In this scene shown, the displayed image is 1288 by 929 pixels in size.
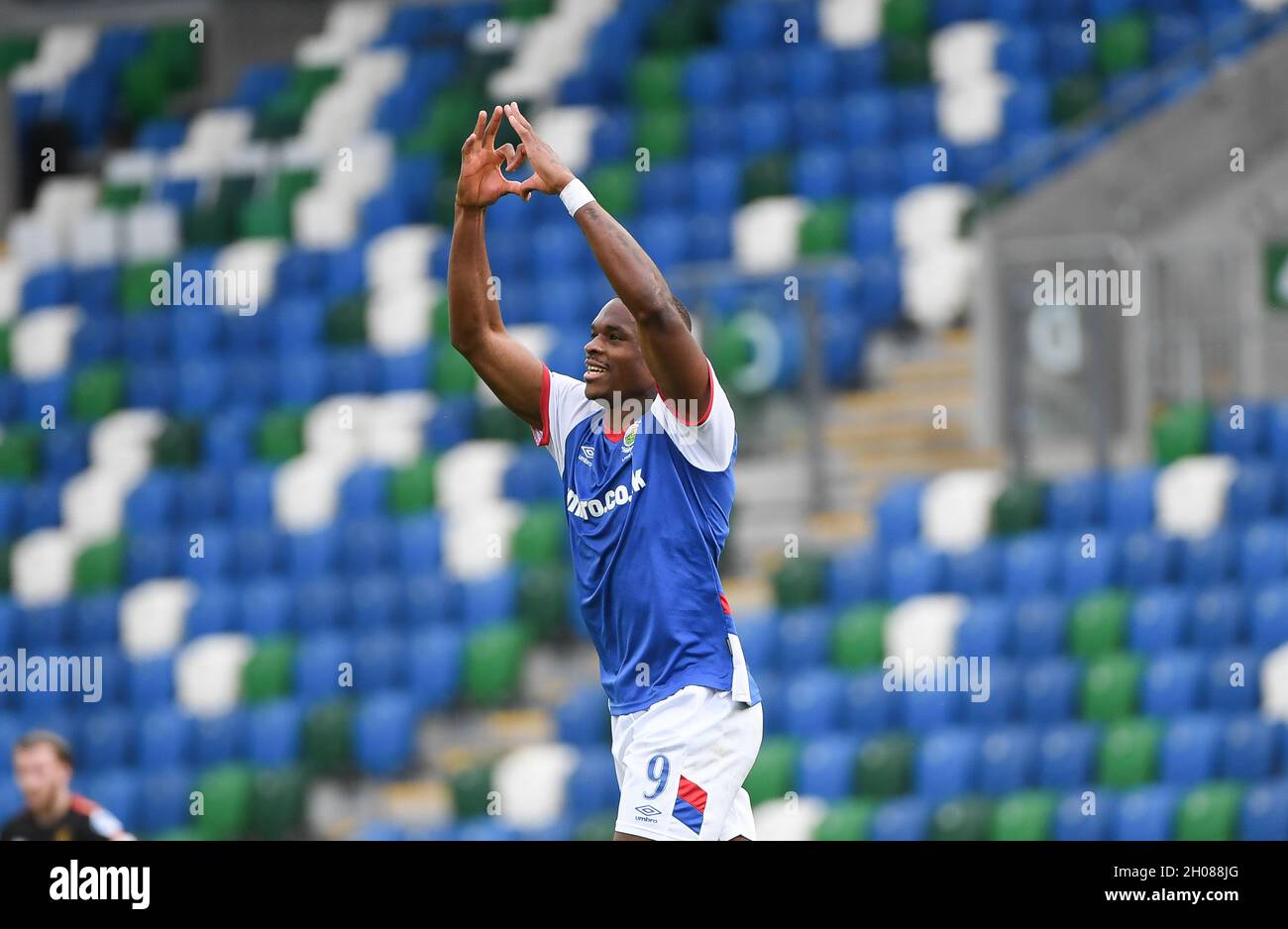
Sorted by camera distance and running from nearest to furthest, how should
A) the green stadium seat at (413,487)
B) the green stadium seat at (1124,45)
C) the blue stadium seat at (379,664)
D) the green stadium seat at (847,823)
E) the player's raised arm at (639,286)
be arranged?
the player's raised arm at (639,286) < the green stadium seat at (847,823) < the blue stadium seat at (379,664) < the green stadium seat at (413,487) < the green stadium seat at (1124,45)

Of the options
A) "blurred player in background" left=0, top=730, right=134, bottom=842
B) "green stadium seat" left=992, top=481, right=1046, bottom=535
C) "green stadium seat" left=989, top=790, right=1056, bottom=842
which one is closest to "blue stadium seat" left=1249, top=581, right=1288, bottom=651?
"green stadium seat" left=992, top=481, right=1046, bottom=535

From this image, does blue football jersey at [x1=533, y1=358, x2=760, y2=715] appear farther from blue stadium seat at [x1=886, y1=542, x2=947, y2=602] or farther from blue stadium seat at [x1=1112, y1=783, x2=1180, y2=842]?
blue stadium seat at [x1=886, y1=542, x2=947, y2=602]

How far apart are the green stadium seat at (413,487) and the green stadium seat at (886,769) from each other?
2851mm

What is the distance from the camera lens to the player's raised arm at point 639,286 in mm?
4410

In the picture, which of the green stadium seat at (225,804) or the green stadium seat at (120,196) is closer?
the green stadium seat at (225,804)

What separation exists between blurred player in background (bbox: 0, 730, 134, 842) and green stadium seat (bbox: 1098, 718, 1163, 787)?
3.84m

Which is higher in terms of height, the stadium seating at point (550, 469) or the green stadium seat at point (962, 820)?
the stadium seating at point (550, 469)

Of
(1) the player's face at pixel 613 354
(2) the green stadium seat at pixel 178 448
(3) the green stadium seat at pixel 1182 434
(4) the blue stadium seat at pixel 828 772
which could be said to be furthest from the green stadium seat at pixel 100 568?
(1) the player's face at pixel 613 354

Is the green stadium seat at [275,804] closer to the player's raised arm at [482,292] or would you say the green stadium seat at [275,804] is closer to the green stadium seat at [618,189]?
the green stadium seat at [618,189]

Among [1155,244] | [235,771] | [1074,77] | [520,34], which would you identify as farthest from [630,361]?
[520,34]

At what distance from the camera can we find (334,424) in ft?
38.0

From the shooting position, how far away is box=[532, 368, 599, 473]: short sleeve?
488 centimetres

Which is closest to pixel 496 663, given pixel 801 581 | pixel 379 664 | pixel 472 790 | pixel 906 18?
pixel 379 664
